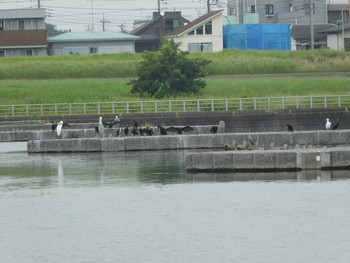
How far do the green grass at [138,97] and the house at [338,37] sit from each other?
19826 millimetres

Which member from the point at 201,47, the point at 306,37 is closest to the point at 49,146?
the point at 201,47

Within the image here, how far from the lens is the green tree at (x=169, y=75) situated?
60719 mm

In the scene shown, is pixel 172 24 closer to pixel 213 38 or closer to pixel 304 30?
pixel 304 30

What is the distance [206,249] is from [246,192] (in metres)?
6.95

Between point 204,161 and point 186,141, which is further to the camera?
point 186,141

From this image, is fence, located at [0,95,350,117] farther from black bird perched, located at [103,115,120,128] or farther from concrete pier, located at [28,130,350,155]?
concrete pier, located at [28,130,350,155]

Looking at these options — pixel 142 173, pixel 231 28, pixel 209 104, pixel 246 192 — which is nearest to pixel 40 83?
pixel 209 104

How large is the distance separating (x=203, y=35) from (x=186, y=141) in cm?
4584

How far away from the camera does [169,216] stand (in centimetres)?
2681

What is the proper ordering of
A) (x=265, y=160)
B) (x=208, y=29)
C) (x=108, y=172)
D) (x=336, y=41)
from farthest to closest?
(x=336, y=41), (x=208, y=29), (x=108, y=172), (x=265, y=160)

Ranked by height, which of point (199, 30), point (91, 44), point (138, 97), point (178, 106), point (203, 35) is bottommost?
point (178, 106)

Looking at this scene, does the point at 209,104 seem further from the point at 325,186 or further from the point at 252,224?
the point at 252,224

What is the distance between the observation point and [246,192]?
2966 centimetres

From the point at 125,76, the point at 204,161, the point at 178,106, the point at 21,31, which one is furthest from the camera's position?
the point at 21,31
